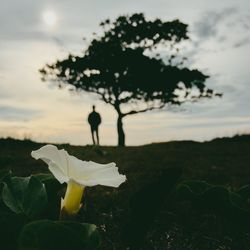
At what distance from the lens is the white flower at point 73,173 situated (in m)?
1.18

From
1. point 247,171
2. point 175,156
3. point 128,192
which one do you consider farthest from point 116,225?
point 175,156

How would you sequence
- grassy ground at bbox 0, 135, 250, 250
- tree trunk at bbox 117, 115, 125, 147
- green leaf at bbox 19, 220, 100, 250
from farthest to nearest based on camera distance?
tree trunk at bbox 117, 115, 125, 147, grassy ground at bbox 0, 135, 250, 250, green leaf at bbox 19, 220, 100, 250

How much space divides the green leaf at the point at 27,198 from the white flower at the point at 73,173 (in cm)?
9

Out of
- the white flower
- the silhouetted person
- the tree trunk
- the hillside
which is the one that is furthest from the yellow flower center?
the tree trunk

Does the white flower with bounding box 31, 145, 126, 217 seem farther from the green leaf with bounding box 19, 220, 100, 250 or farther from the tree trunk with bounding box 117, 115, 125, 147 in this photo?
the tree trunk with bounding box 117, 115, 125, 147

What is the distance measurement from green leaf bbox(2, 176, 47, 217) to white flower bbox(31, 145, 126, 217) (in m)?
0.09

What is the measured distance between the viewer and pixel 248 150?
1293cm

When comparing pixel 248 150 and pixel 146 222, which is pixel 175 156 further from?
pixel 146 222

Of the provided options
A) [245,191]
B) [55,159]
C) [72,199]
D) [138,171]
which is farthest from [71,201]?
[138,171]

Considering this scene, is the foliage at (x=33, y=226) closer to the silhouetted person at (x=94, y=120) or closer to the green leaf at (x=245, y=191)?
the green leaf at (x=245, y=191)

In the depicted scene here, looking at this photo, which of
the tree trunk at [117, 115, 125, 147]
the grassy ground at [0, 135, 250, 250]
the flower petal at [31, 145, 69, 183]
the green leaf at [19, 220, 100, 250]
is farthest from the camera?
the tree trunk at [117, 115, 125, 147]

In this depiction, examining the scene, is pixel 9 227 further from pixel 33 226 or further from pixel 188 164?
pixel 188 164

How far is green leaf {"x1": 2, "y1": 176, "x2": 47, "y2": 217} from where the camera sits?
1.30 meters

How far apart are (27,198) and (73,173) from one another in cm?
17
